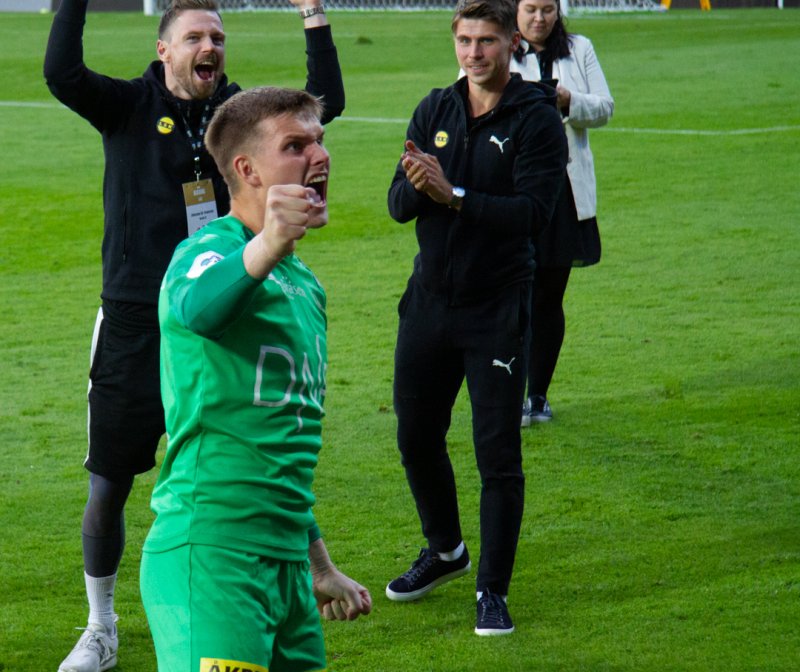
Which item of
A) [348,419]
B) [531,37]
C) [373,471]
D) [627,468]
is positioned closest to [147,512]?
[373,471]

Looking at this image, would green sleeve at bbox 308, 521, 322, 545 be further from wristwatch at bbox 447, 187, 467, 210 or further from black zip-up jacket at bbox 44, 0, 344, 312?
wristwatch at bbox 447, 187, 467, 210

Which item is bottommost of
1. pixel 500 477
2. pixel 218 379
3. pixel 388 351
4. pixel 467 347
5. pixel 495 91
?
pixel 388 351

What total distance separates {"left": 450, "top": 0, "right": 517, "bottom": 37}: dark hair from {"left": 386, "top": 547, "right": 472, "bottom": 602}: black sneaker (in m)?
1.96

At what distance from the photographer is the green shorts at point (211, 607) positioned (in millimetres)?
2953

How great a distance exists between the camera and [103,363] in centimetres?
464

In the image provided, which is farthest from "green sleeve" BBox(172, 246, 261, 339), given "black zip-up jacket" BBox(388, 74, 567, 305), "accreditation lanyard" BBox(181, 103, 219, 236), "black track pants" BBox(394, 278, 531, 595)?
"black track pants" BBox(394, 278, 531, 595)

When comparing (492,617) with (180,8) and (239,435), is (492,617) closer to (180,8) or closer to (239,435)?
(239,435)

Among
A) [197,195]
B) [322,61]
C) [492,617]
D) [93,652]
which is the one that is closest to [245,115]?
[197,195]

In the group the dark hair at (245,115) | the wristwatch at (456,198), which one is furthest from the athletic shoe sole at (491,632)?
the dark hair at (245,115)

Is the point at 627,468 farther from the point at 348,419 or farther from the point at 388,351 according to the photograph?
the point at 388,351

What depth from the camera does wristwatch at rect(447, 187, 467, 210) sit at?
15.5 feet

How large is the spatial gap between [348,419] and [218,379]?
14.6 feet

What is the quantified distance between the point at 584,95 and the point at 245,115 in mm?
3976

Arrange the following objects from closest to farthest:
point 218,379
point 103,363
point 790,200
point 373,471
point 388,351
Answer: point 218,379 < point 103,363 < point 373,471 < point 388,351 < point 790,200
